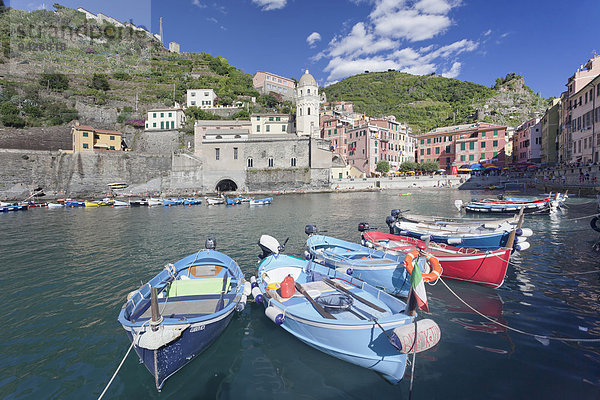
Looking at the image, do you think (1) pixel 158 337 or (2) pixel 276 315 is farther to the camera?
(2) pixel 276 315

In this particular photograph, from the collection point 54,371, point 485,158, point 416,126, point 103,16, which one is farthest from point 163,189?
point 103,16

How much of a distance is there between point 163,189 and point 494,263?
158 ft

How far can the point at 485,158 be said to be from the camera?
49875 millimetres

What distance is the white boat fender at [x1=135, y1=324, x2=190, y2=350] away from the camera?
4.01m

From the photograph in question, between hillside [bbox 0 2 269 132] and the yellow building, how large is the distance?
7.55 m

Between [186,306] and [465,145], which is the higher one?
[465,145]

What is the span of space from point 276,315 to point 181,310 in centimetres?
216

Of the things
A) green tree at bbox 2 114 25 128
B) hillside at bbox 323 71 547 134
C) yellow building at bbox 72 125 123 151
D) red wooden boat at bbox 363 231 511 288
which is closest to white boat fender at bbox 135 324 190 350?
red wooden boat at bbox 363 231 511 288

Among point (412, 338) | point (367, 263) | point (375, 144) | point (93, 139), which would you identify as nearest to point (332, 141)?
point (375, 144)

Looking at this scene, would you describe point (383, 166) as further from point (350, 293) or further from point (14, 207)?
point (14, 207)

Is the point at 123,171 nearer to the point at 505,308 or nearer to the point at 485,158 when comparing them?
the point at 505,308

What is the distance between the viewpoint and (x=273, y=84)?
80062 mm

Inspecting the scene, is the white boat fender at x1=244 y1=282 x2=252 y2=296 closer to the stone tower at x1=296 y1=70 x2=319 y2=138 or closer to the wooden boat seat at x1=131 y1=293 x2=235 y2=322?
the wooden boat seat at x1=131 y1=293 x2=235 y2=322

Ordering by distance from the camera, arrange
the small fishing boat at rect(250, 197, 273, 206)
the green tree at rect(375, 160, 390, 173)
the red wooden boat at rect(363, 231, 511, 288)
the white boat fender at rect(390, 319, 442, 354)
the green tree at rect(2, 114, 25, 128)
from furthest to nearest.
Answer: the green tree at rect(375, 160, 390, 173) < the green tree at rect(2, 114, 25, 128) < the small fishing boat at rect(250, 197, 273, 206) < the red wooden boat at rect(363, 231, 511, 288) < the white boat fender at rect(390, 319, 442, 354)
